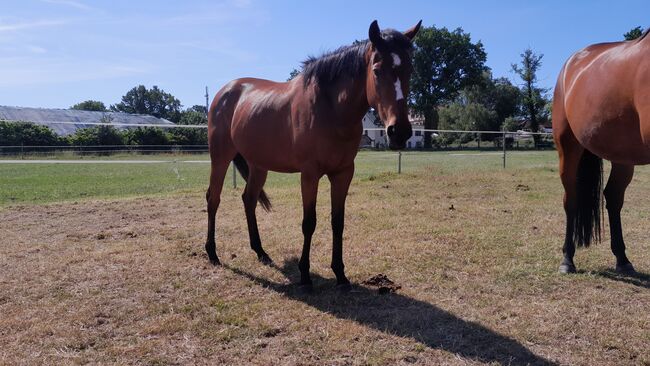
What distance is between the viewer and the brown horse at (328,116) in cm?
309

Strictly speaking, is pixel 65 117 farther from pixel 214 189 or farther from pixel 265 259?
pixel 265 259

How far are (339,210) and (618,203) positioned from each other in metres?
2.70

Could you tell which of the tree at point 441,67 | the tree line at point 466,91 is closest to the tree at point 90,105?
the tree line at point 466,91

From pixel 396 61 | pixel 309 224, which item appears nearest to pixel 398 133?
pixel 396 61

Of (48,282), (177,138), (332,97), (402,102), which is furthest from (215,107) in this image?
(177,138)

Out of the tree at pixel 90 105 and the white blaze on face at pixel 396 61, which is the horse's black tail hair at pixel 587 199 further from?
the tree at pixel 90 105

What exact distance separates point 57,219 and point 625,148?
7204mm

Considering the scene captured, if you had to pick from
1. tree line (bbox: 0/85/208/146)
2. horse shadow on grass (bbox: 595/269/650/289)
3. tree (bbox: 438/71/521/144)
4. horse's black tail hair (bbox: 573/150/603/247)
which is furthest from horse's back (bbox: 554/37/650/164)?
tree (bbox: 438/71/521/144)

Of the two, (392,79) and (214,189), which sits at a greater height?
(392,79)

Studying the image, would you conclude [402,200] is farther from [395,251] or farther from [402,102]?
[402,102]

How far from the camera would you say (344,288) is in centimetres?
377

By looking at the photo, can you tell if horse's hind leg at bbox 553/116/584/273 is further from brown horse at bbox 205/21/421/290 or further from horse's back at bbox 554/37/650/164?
brown horse at bbox 205/21/421/290

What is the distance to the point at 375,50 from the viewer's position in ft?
10.5

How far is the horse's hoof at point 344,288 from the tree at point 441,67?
5519 cm
